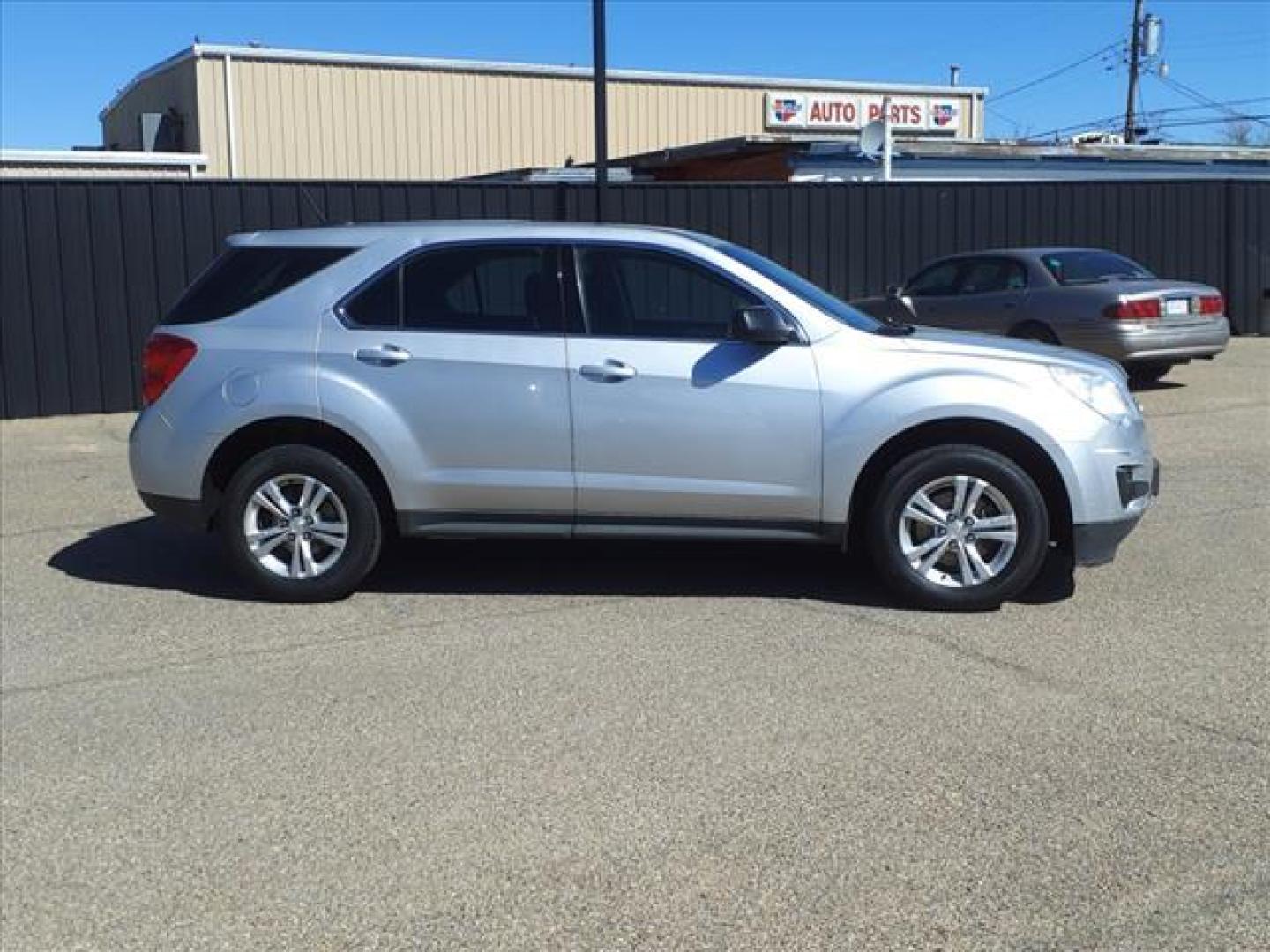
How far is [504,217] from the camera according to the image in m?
14.6

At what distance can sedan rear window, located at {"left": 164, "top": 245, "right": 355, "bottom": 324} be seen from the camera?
648cm

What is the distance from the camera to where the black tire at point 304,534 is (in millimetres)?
6289

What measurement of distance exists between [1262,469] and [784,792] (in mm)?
6709

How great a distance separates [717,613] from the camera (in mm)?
6141

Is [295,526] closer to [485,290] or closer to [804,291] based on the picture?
[485,290]

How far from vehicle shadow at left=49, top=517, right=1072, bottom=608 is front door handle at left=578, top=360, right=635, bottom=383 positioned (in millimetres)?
1086

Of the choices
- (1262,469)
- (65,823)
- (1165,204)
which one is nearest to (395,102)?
(1165,204)

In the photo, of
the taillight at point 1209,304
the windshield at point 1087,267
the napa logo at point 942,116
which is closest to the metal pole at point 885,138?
the windshield at point 1087,267

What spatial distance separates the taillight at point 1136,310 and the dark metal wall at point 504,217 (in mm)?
4422

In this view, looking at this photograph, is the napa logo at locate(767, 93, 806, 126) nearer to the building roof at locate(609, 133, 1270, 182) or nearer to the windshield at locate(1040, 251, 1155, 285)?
the building roof at locate(609, 133, 1270, 182)

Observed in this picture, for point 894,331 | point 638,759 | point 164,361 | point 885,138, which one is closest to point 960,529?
point 894,331

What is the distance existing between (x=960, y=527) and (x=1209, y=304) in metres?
8.50

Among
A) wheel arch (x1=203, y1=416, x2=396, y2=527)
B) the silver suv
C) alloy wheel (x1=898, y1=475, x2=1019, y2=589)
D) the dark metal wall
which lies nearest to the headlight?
the silver suv

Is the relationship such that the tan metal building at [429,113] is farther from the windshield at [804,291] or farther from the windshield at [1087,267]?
the windshield at [804,291]
